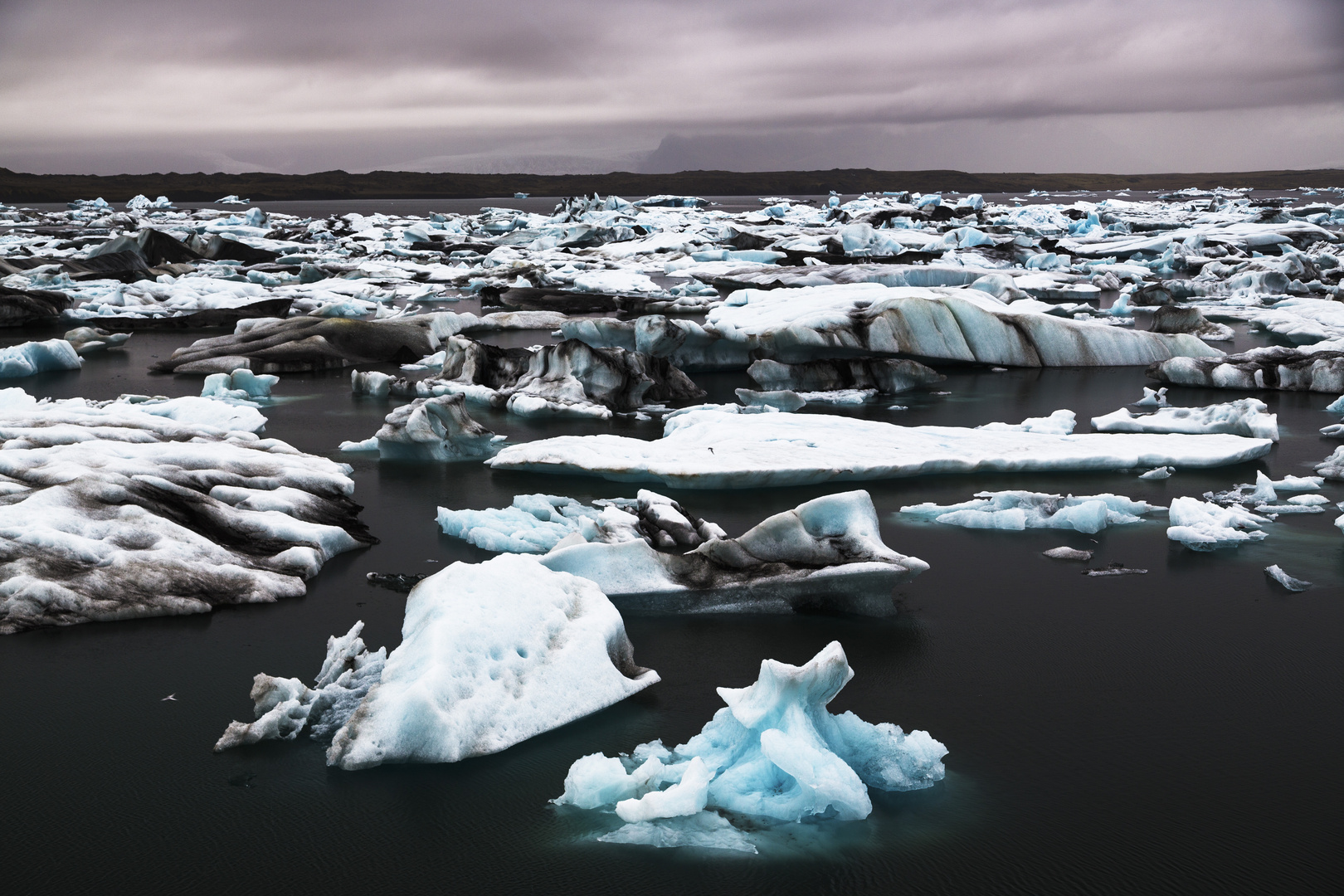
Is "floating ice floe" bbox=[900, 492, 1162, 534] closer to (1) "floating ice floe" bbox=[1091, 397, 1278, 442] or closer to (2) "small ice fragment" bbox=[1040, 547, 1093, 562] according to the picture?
(2) "small ice fragment" bbox=[1040, 547, 1093, 562]

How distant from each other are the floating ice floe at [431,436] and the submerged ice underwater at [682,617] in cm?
4

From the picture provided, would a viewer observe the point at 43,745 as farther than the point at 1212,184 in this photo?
No

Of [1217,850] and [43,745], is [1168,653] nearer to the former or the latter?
[1217,850]

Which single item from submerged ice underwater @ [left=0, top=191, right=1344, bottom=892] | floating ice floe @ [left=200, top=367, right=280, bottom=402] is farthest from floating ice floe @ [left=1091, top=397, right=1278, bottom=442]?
floating ice floe @ [left=200, top=367, right=280, bottom=402]

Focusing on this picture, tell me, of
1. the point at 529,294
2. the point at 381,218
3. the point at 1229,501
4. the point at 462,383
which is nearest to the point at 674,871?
the point at 1229,501

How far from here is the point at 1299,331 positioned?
55.5ft

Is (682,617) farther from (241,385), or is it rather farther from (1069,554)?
(241,385)

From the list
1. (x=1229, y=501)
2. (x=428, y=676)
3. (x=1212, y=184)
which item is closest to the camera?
(x=428, y=676)

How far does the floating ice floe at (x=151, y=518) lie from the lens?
5.85 meters

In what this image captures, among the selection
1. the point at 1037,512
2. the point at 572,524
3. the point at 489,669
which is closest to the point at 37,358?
the point at 572,524

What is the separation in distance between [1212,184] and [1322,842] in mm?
107962

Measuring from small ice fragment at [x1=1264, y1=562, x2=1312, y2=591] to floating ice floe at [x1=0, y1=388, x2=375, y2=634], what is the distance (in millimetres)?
5669

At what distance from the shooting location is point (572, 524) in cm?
721

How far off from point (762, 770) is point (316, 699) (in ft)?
6.45
